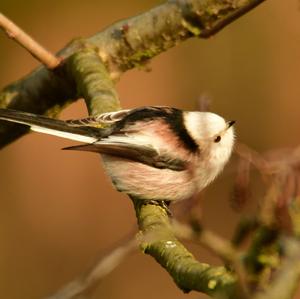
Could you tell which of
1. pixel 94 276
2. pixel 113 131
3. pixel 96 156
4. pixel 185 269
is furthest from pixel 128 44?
pixel 96 156

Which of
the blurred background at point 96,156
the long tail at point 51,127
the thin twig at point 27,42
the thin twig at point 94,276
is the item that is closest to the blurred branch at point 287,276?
the thin twig at point 94,276

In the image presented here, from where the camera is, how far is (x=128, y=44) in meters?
3.85

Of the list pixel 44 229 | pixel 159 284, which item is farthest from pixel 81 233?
pixel 159 284

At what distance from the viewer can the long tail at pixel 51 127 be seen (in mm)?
3500

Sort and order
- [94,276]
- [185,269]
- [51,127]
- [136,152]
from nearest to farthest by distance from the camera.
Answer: [94,276] → [185,269] → [51,127] → [136,152]

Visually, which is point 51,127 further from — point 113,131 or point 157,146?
point 157,146

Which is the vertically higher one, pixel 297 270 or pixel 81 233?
pixel 81 233

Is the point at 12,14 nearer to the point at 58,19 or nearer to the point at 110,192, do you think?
the point at 58,19

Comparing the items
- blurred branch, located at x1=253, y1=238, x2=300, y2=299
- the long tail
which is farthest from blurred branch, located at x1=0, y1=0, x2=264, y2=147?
blurred branch, located at x1=253, y1=238, x2=300, y2=299

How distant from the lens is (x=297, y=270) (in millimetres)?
1533

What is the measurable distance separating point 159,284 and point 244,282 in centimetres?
552

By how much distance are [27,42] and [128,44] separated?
19.9 inches

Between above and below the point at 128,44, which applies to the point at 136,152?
below

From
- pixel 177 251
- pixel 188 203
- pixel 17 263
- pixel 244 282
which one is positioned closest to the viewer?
pixel 244 282
